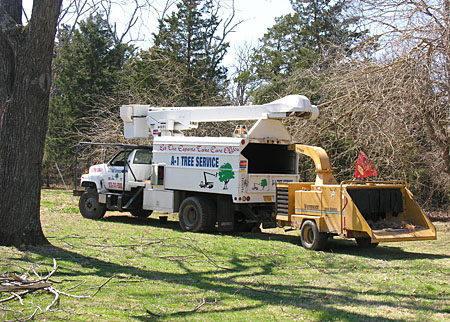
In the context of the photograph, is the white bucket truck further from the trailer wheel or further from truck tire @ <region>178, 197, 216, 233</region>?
the trailer wheel

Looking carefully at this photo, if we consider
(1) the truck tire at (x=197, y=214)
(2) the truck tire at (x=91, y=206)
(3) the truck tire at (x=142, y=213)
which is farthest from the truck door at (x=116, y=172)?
(1) the truck tire at (x=197, y=214)

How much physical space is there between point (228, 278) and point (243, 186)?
497cm

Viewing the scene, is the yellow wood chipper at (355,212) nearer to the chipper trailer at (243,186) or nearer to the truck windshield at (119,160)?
the chipper trailer at (243,186)

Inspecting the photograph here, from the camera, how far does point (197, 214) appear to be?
1419cm

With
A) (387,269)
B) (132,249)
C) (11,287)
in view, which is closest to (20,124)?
(132,249)

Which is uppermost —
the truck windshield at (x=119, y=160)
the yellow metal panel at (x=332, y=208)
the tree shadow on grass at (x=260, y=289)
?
the truck windshield at (x=119, y=160)

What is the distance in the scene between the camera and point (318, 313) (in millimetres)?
6512

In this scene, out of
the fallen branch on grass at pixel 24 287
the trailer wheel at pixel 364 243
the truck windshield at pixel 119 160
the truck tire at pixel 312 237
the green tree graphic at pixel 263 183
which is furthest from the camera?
the truck windshield at pixel 119 160

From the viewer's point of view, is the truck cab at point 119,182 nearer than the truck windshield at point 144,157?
Yes

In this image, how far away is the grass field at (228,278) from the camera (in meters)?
6.41

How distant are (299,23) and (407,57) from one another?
2002 centimetres

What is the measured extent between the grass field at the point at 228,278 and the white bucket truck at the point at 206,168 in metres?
1.01

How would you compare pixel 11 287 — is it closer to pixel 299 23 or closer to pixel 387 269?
pixel 387 269

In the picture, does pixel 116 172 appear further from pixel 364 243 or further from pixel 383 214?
pixel 383 214
